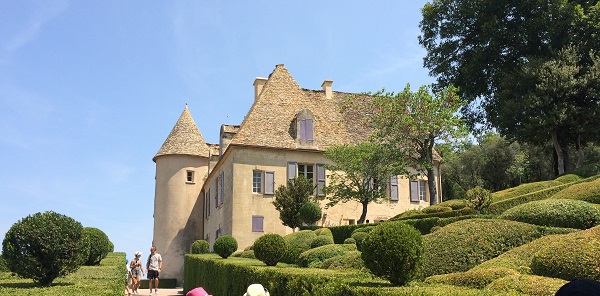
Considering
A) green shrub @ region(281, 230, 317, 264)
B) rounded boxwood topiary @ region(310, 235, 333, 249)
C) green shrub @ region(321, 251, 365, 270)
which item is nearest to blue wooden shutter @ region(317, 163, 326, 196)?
green shrub @ region(281, 230, 317, 264)

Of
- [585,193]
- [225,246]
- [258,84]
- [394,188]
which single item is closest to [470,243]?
[585,193]

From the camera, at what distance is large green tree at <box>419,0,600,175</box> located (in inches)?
1358

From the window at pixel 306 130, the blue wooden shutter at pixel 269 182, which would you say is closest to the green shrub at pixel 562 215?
the blue wooden shutter at pixel 269 182

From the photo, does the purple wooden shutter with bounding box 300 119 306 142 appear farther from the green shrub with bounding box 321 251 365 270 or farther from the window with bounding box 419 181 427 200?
the green shrub with bounding box 321 251 365 270

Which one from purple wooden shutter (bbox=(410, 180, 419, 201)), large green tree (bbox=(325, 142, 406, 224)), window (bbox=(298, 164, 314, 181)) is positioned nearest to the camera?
large green tree (bbox=(325, 142, 406, 224))

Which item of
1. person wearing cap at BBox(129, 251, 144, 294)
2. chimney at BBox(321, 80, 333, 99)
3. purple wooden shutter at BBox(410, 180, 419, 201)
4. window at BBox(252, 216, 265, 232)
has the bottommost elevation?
person wearing cap at BBox(129, 251, 144, 294)

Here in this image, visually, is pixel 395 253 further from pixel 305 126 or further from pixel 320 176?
pixel 305 126

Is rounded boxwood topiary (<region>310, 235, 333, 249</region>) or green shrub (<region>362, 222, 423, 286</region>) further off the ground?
rounded boxwood topiary (<region>310, 235, 333, 249</region>)

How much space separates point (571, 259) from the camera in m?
9.85

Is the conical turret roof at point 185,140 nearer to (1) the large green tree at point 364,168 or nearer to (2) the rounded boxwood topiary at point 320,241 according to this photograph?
(1) the large green tree at point 364,168

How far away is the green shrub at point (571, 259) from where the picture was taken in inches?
378

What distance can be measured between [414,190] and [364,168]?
6949mm

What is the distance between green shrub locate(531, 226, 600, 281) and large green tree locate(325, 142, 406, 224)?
21194mm

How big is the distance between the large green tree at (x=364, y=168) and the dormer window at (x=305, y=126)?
310 centimetres
